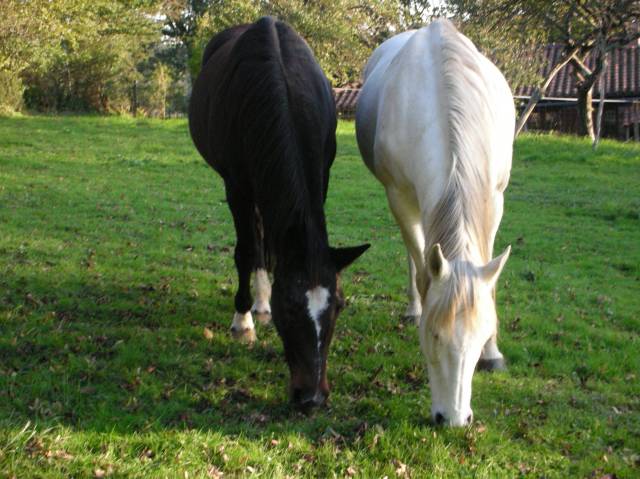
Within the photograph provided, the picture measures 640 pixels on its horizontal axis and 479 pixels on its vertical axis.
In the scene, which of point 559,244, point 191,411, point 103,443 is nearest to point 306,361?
point 191,411

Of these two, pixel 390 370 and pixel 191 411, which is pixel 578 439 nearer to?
pixel 390 370

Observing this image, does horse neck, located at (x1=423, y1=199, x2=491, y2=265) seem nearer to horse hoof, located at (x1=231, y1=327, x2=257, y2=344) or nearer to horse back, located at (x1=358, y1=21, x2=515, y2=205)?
horse back, located at (x1=358, y1=21, x2=515, y2=205)

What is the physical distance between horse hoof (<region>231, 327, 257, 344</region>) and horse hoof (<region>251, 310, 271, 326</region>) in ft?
1.26

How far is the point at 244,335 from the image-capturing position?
17.2ft

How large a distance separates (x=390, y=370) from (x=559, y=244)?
5433 millimetres

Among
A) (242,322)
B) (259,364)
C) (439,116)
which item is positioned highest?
(439,116)

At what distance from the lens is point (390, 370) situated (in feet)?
15.6

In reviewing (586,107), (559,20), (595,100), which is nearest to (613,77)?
(595,100)

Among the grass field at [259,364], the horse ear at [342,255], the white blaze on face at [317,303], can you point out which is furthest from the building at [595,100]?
the white blaze on face at [317,303]

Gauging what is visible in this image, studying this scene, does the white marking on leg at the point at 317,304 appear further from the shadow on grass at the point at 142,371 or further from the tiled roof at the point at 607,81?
the tiled roof at the point at 607,81

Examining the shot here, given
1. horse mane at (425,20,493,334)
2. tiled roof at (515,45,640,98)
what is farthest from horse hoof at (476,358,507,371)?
tiled roof at (515,45,640,98)

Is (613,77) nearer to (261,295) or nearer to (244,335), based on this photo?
(261,295)

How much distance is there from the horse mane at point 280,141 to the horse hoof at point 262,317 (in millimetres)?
1463

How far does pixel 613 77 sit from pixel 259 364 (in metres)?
28.7
